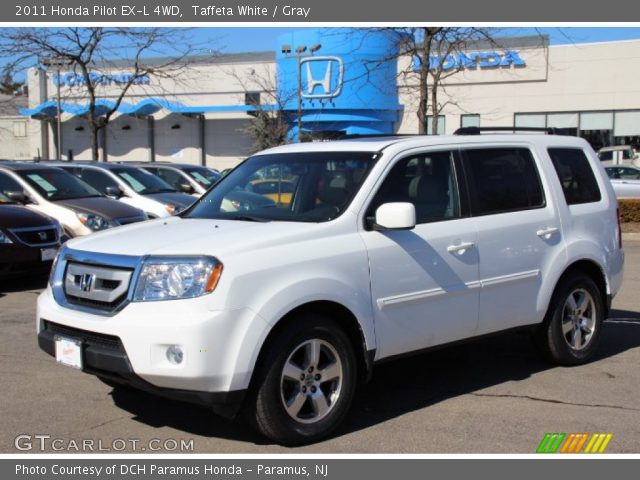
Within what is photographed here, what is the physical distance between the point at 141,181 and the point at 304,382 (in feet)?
36.2

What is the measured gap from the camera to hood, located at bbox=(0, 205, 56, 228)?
9977mm

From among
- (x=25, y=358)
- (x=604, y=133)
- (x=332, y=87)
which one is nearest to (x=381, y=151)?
(x=25, y=358)

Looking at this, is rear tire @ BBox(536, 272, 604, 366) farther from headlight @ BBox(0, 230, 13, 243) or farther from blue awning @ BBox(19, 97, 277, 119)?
blue awning @ BBox(19, 97, 277, 119)

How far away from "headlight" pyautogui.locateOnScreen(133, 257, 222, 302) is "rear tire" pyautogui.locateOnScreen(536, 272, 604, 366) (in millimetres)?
3202

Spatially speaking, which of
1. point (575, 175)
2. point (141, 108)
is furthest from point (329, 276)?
point (141, 108)

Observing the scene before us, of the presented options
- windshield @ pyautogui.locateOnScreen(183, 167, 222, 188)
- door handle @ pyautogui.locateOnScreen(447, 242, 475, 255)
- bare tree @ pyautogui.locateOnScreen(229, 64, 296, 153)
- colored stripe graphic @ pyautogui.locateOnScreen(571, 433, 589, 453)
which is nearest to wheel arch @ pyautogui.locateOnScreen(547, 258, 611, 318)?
door handle @ pyautogui.locateOnScreen(447, 242, 475, 255)

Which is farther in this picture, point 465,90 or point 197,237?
point 465,90

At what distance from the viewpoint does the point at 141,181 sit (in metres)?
14.9

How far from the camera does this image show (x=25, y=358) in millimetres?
6660

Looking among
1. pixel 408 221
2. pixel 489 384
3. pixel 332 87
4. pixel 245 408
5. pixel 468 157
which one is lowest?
pixel 489 384

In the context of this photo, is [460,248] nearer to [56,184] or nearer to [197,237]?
[197,237]

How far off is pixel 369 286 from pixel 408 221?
0.49 m

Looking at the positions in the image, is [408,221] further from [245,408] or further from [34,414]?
[34,414]
